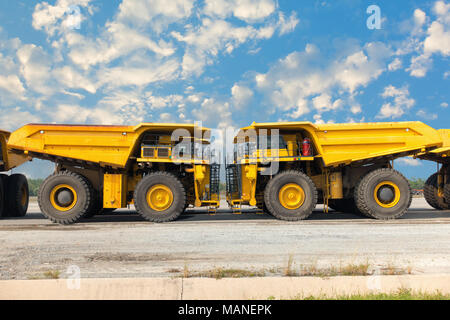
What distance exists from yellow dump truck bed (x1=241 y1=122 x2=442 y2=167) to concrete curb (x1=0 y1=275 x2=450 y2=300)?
22.5ft

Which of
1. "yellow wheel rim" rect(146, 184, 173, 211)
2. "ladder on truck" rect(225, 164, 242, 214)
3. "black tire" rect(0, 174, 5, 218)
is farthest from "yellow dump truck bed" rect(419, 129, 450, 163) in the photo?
"black tire" rect(0, 174, 5, 218)

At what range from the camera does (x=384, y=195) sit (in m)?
9.98

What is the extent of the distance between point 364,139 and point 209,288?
8641 millimetres

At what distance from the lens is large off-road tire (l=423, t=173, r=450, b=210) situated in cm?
1305

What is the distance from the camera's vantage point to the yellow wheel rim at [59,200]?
9.66 m

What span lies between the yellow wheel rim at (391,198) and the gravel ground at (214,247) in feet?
3.26

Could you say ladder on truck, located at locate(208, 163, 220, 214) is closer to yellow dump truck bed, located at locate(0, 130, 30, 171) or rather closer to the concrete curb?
the concrete curb

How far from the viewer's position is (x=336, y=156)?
10.3 m

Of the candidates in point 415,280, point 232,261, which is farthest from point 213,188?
point 415,280

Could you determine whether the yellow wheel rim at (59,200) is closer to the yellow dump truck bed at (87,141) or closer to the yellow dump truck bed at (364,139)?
the yellow dump truck bed at (87,141)

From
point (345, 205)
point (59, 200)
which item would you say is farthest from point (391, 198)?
point (59, 200)

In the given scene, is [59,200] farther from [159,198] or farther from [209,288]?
[209,288]

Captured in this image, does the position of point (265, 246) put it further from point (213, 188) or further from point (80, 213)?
point (80, 213)

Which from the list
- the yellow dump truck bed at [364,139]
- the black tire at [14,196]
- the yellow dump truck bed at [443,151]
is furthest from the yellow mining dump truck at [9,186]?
the yellow dump truck bed at [443,151]
